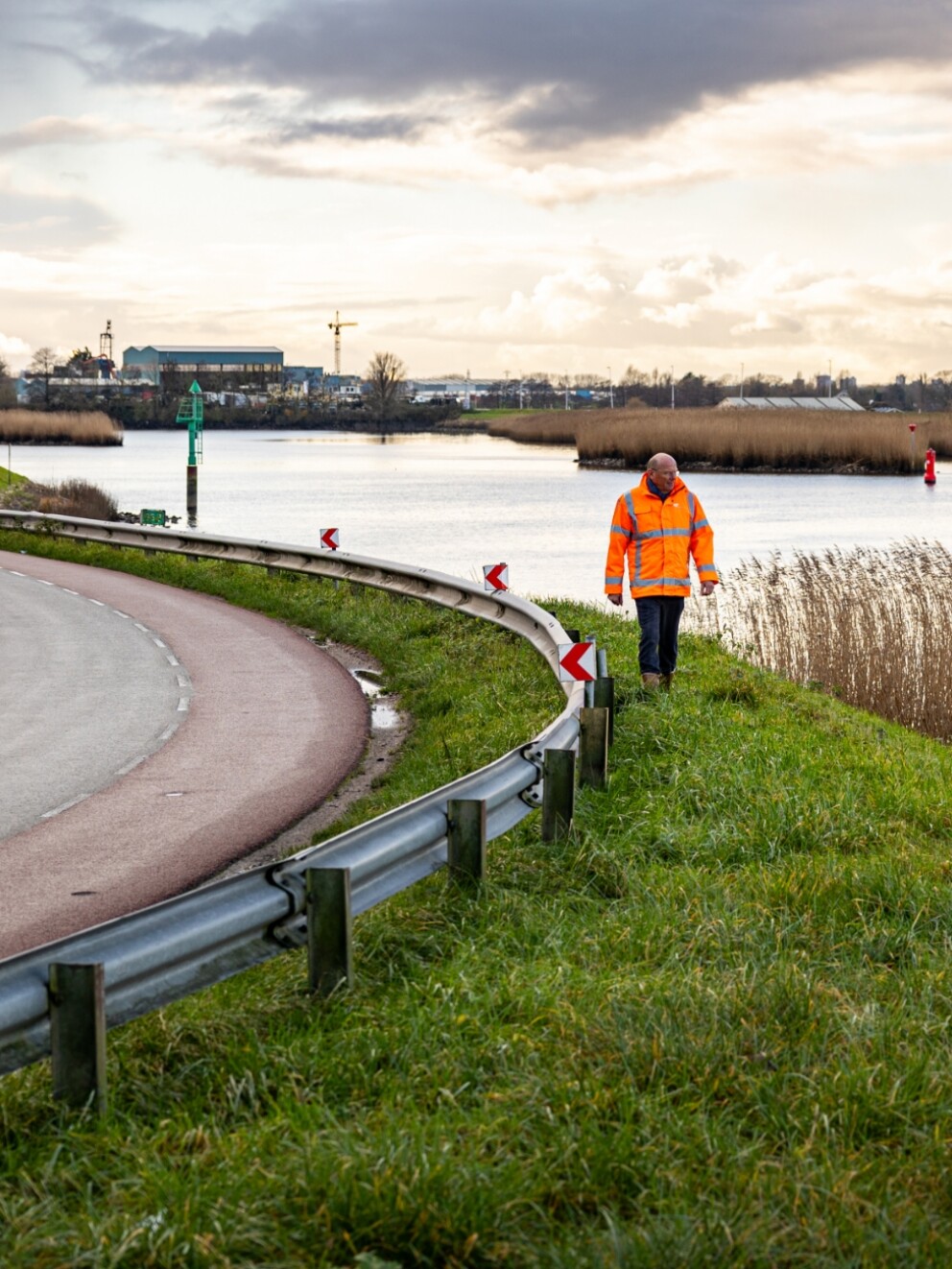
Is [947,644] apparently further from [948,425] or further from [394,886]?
[948,425]

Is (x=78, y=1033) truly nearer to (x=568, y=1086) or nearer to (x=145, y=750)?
(x=568, y=1086)

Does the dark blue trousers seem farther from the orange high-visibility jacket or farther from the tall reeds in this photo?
the tall reeds

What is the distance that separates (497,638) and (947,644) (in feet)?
18.0

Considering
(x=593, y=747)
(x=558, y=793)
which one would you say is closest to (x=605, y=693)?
(x=593, y=747)

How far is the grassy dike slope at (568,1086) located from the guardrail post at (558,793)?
0.10m

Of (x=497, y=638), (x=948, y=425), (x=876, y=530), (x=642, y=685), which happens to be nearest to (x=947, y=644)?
(x=497, y=638)

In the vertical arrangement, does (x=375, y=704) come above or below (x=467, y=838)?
below

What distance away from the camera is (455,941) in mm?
6211

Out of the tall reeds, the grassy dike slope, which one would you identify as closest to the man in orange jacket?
the grassy dike slope

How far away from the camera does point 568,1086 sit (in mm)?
4605

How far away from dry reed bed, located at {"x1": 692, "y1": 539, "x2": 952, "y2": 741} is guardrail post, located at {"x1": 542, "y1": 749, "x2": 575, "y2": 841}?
10243 mm

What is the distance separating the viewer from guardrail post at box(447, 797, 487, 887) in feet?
22.2

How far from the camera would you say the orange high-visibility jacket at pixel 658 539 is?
12.5m

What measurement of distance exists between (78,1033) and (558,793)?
3.68m
